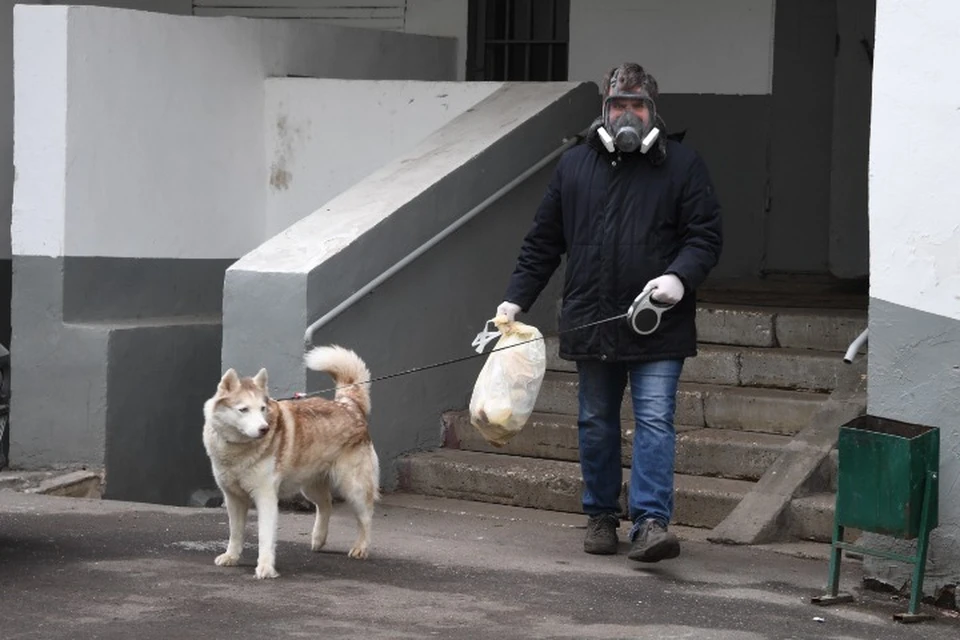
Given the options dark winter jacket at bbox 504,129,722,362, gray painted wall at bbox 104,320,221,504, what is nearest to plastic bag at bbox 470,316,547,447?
dark winter jacket at bbox 504,129,722,362

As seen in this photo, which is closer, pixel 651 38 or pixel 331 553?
pixel 331 553

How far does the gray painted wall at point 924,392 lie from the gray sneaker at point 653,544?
2.54 feet

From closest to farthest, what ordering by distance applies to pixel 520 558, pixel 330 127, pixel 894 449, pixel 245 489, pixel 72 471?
pixel 894 449 < pixel 245 489 < pixel 520 558 < pixel 72 471 < pixel 330 127

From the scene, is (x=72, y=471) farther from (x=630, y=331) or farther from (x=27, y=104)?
(x=630, y=331)

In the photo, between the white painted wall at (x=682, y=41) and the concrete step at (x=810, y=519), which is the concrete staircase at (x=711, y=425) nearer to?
the concrete step at (x=810, y=519)

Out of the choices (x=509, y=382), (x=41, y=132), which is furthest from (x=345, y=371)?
(x=41, y=132)

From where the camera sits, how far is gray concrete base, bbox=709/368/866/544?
26.9 feet

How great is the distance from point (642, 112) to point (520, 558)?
1.95 m

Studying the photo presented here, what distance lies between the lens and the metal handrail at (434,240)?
29.3 feet

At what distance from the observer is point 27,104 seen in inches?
397

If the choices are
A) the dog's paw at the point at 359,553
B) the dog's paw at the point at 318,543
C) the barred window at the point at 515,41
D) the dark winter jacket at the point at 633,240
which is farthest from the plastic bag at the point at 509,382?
the barred window at the point at 515,41

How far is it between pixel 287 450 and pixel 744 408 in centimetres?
288

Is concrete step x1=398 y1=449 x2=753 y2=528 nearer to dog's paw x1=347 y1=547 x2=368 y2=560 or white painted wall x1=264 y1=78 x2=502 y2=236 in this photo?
dog's paw x1=347 y1=547 x2=368 y2=560

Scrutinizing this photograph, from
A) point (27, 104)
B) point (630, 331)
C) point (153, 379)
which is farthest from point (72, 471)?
point (630, 331)
